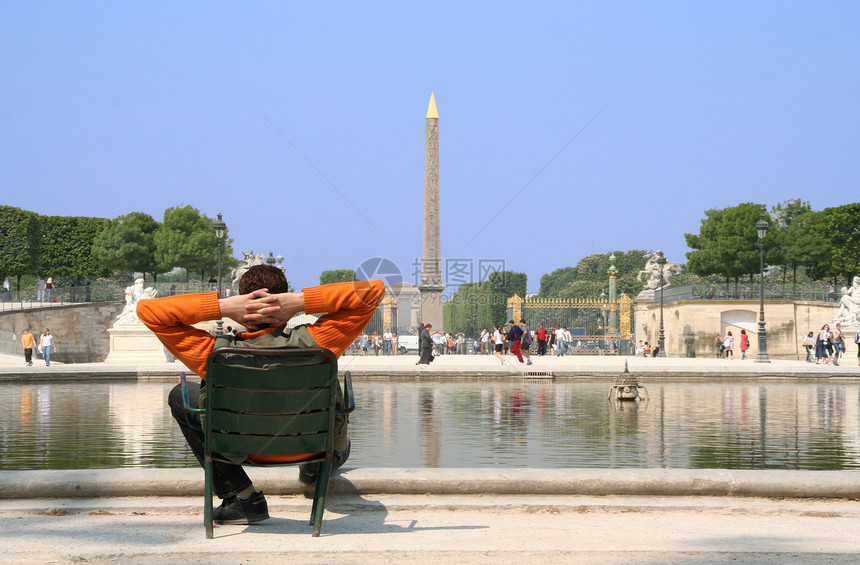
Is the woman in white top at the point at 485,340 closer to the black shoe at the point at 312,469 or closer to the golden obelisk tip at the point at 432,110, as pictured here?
the golden obelisk tip at the point at 432,110

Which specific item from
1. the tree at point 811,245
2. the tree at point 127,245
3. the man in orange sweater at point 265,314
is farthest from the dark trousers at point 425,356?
the tree at point 127,245

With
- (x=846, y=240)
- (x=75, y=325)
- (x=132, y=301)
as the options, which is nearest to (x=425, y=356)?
(x=132, y=301)

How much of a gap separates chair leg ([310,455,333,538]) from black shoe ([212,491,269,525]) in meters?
0.35

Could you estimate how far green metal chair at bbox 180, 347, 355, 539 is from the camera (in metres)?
3.74

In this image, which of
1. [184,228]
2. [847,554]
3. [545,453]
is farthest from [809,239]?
[847,554]

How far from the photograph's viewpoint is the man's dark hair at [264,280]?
4.07 metres

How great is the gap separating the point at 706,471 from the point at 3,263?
165 feet

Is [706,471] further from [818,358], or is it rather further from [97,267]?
[97,267]

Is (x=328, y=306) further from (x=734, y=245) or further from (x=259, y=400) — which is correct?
(x=734, y=245)

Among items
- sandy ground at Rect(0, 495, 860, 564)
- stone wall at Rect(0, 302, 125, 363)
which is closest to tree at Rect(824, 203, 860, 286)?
stone wall at Rect(0, 302, 125, 363)

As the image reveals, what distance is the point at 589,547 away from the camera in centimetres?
376

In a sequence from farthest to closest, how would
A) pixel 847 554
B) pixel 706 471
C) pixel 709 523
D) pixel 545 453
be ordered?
1. pixel 545 453
2. pixel 706 471
3. pixel 709 523
4. pixel 847 554

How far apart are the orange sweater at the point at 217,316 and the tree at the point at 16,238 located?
49273 mm

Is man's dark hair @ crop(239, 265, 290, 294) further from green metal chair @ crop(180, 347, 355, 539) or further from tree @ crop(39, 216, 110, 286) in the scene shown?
tree @ crop(39, 216, 110, 286)
